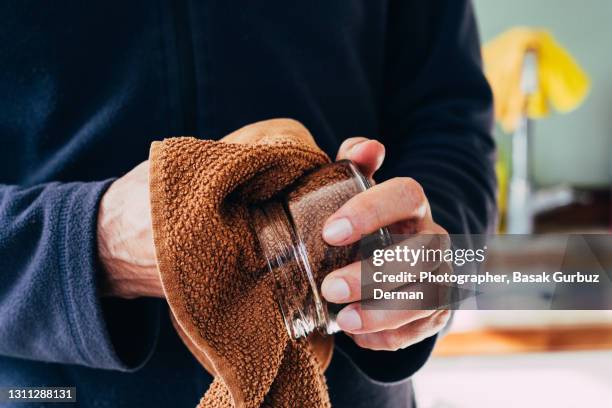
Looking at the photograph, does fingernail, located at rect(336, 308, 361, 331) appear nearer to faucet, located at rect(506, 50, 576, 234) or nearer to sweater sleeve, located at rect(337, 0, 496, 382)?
sweater sleeve, located at rect(337, 0, 496, 382)

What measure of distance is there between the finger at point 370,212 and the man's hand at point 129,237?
0.20 ft

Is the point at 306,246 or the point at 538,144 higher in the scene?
the point at 306,246

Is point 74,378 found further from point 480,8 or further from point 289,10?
point 480,8

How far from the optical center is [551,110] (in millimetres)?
1125

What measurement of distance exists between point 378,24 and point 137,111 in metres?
0.15

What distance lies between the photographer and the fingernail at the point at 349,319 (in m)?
0.20

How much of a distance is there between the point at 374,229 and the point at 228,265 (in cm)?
5

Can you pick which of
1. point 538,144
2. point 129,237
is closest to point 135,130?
point 129,237

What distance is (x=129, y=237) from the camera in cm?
21

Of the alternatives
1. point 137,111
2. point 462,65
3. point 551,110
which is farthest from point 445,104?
point 551,110

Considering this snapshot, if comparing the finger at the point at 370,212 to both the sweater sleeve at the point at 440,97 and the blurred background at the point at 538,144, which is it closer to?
the sweater sleeve at the point at 440,97

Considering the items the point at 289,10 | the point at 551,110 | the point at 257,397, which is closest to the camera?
the point at 257,397

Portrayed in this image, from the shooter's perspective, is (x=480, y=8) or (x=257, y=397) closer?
(x=257, y=397)

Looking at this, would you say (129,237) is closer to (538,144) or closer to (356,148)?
(356,148)
